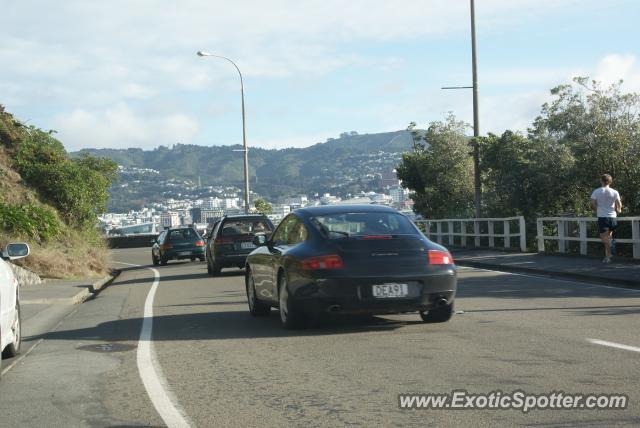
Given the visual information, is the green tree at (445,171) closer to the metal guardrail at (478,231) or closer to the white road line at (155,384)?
the metal guardrail at (478,231)

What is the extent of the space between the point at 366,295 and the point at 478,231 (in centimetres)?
2063

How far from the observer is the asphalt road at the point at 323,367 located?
6.76m

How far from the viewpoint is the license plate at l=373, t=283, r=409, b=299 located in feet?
34.9

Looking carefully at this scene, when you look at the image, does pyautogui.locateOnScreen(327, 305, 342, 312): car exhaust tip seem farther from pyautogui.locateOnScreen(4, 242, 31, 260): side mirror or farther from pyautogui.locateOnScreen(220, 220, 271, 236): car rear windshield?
pyautogui.locateOnScreen(220, 220, 271, 236): car rear windshield

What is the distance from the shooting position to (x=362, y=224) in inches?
459

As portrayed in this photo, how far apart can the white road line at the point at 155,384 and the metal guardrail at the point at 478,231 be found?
16.2 metres

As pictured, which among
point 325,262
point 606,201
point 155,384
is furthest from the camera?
point 606,201

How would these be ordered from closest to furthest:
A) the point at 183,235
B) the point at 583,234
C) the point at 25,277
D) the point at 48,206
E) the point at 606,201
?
1. the point at 606,201
2. the point at 25,277
3. the point at 583,234
4. the point at 48,206
5. the point at 183,235

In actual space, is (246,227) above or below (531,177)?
below

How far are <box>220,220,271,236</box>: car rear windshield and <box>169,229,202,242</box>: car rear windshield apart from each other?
37.4 feet

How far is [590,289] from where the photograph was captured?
51.3 feet

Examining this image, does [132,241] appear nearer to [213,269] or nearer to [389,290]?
[213,269]

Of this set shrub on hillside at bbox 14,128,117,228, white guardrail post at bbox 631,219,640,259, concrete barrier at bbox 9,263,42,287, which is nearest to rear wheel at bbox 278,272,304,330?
white guardrail post at bbox 631,219,640,259

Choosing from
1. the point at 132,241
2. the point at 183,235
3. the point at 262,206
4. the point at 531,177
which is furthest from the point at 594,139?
the point at 132,241
